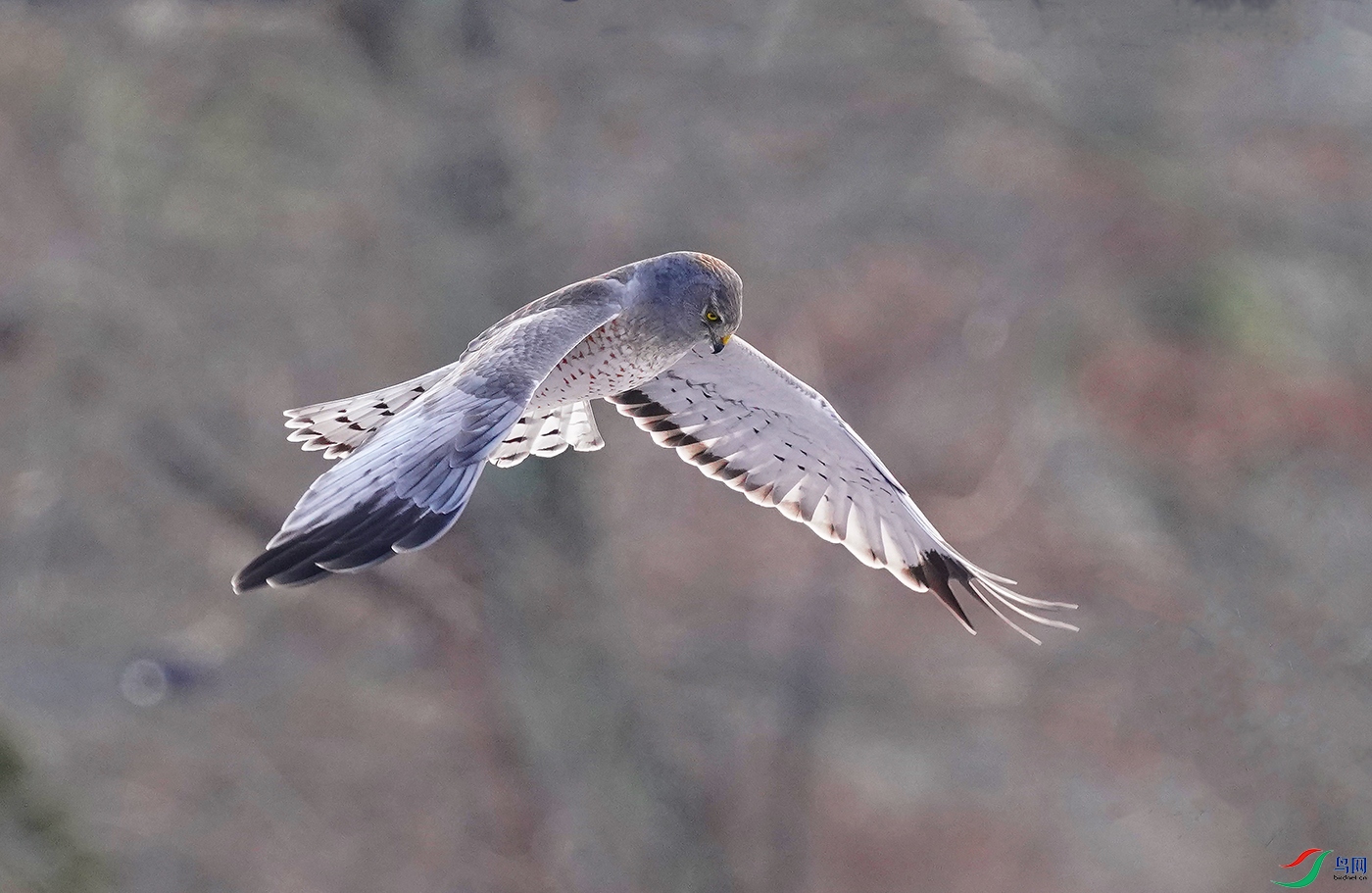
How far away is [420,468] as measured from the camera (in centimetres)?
169

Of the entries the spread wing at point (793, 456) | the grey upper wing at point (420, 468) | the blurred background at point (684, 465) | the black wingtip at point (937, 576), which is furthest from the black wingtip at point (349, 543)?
the blurred background at point (684, 465)

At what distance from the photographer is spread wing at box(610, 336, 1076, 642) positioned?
2594 millimetres

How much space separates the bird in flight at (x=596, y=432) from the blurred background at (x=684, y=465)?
9.98 feet

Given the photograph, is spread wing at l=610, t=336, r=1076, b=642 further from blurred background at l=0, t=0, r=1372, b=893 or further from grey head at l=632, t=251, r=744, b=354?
blurred background at l=0, t=0, r=1372, b=893

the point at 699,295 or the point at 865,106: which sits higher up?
the point at 699,295

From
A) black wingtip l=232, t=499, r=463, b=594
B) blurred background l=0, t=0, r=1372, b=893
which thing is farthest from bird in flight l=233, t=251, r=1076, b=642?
blurred background l=0, t=0, r=1372, b=893

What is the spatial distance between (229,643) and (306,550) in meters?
4.71

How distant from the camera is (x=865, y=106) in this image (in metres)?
6.26

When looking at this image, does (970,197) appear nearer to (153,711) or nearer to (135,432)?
(135,432)

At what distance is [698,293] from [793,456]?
61 cm

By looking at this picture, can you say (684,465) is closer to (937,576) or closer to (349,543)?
(937,576)

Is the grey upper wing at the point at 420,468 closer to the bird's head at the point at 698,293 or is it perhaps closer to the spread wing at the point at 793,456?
the bird's head at the point at 698,293

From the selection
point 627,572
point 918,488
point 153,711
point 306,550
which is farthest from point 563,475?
point 306,550

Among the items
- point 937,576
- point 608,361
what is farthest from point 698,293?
point 937,576
